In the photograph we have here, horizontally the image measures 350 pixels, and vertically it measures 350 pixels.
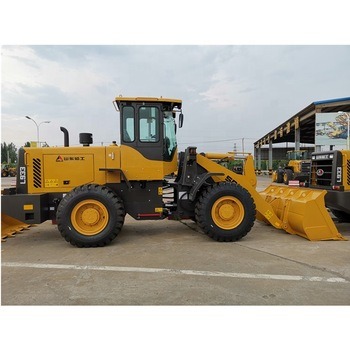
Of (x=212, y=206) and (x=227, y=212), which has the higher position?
(x=212, y=206)

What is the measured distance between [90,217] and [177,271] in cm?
227

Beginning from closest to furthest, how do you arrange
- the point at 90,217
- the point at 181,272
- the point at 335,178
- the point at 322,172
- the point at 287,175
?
the point at 181,272 → the point at 90,217 → the point at 335,178 → the point at 322,172 → the point at 287,175

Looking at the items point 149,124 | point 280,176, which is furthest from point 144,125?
point 280,176

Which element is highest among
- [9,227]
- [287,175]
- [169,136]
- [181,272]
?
[169,136]

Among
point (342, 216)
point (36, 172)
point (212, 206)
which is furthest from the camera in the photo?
point (342, 216)

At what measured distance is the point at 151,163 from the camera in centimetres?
650

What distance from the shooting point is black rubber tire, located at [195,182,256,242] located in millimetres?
6270

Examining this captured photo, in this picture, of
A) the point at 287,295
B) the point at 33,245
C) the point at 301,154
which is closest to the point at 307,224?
the point at 287,295

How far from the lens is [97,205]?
605 cm

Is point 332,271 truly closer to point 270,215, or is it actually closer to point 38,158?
point 270,215

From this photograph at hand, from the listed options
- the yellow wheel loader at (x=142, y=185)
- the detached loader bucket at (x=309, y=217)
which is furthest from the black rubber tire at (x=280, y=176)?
the yellow wheel loader at (x=142, y=185)

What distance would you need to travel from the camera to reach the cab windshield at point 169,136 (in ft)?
21.8

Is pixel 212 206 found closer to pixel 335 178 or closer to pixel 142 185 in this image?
pixel 142 185

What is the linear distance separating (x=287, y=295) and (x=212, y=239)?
2754 millimetres
